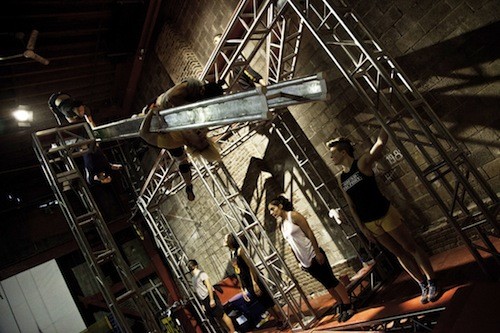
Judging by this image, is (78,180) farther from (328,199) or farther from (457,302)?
(457,302)

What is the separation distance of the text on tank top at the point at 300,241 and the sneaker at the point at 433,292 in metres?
1.63

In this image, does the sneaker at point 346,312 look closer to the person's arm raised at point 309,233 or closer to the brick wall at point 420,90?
the person's arm raised at point 309,233

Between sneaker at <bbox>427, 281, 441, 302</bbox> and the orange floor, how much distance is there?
0.06 meters

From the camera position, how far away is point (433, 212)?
541cm

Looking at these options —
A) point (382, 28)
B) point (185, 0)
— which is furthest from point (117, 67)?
point (382, 28)

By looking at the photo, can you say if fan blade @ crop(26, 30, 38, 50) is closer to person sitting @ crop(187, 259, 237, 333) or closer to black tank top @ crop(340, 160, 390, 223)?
person sitting @ crop(187, 259, 237, 333)

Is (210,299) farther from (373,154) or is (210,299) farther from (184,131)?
(373,154)

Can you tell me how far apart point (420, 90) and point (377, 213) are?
2.28 metres

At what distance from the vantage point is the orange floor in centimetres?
282

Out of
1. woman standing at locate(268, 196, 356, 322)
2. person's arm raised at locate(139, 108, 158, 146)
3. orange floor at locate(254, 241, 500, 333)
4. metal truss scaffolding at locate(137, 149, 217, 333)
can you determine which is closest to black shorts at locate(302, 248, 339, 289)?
woman standing at locate(268, 196, 356, 322)

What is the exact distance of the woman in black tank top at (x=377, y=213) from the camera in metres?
3.71

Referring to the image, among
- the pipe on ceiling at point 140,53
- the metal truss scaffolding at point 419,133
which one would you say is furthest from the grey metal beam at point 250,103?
the pipe on ceiling at point 140,53

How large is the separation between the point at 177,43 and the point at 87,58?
2.32 meters

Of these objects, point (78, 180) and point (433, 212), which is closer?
point (78, 180)
